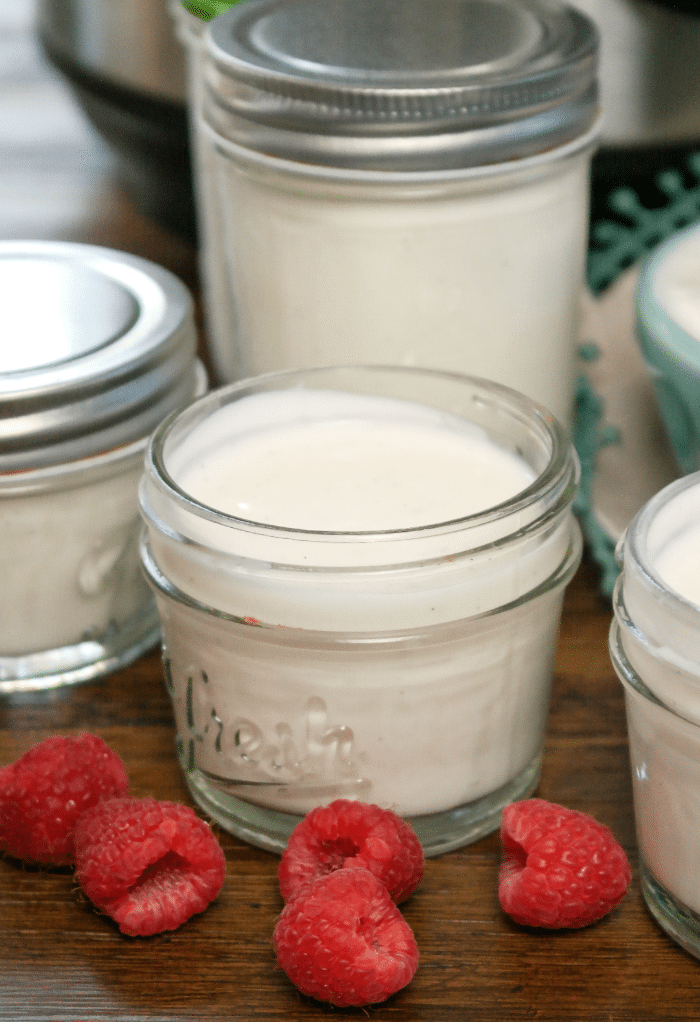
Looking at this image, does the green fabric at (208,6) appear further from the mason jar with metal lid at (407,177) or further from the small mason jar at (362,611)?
the small mason jar at (362,611)

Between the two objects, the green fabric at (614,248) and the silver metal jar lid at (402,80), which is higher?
the silver metal jar lid at (402,80)

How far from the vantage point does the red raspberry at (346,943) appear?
67 cm

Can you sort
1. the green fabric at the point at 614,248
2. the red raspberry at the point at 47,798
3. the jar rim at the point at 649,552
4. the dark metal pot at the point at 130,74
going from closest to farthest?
the jar rim at the point at 649,552
the red raspberry at the point at 47,798
the green fabric at the point at 614,248
the dark metal pot at the point at 130,74

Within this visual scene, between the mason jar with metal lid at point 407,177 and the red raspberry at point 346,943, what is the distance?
449 millimetres

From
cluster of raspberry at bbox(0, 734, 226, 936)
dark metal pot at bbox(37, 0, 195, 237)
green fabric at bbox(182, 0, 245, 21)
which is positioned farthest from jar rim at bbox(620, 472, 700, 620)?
dark metal pot at bbox(37, 0, 195, 237)

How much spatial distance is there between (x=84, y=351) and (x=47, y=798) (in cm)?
33

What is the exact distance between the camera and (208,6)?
1128 mm

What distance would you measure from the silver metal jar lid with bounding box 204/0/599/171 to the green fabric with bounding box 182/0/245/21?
0.16 ft

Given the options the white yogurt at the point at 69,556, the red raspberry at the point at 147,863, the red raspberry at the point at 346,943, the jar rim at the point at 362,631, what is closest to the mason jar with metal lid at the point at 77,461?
the white yogurt at the point at 69,556

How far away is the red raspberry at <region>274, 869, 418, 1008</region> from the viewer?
2.20ft

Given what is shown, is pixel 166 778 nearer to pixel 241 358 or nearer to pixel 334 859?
pixel 334 859

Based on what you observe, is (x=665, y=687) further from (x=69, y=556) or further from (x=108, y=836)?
(x=69, y=556)

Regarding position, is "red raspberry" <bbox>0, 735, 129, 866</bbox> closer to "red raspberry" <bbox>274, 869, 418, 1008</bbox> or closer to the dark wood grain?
the dark wood grain

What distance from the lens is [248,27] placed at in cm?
105
